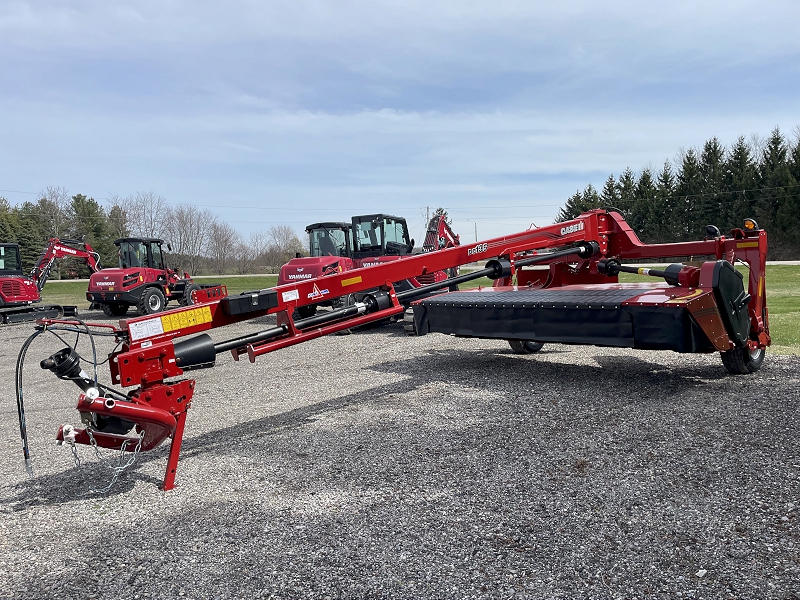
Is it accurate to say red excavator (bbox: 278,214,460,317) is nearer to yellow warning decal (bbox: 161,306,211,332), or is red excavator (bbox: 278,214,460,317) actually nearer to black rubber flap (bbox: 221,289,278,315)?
black rubber flap (bbox: 221,289,278,315)

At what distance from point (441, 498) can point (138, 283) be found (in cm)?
1669

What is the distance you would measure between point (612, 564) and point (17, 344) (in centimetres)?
1381

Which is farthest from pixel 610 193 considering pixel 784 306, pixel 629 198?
pixel 784 306

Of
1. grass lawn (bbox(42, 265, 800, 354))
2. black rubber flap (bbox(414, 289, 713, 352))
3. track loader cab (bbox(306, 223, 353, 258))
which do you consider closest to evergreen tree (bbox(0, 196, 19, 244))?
grass lawn (bbox(42, 265, 800, 354))

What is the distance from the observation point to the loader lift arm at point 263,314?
3910mm

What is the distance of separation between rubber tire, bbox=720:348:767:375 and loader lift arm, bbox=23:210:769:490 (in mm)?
109

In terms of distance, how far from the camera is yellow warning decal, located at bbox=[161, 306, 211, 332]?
422 centimetres

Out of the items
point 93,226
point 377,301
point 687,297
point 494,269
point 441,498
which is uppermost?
point 93,226

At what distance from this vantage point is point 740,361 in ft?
20.6

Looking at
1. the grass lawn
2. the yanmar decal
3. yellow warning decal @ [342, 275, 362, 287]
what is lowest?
the grass lawn

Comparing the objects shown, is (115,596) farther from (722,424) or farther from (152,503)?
(722,424)

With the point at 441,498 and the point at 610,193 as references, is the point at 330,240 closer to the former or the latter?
the point at 441,498

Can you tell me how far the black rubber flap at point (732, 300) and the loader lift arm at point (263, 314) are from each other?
8cm

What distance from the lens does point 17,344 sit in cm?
1321
